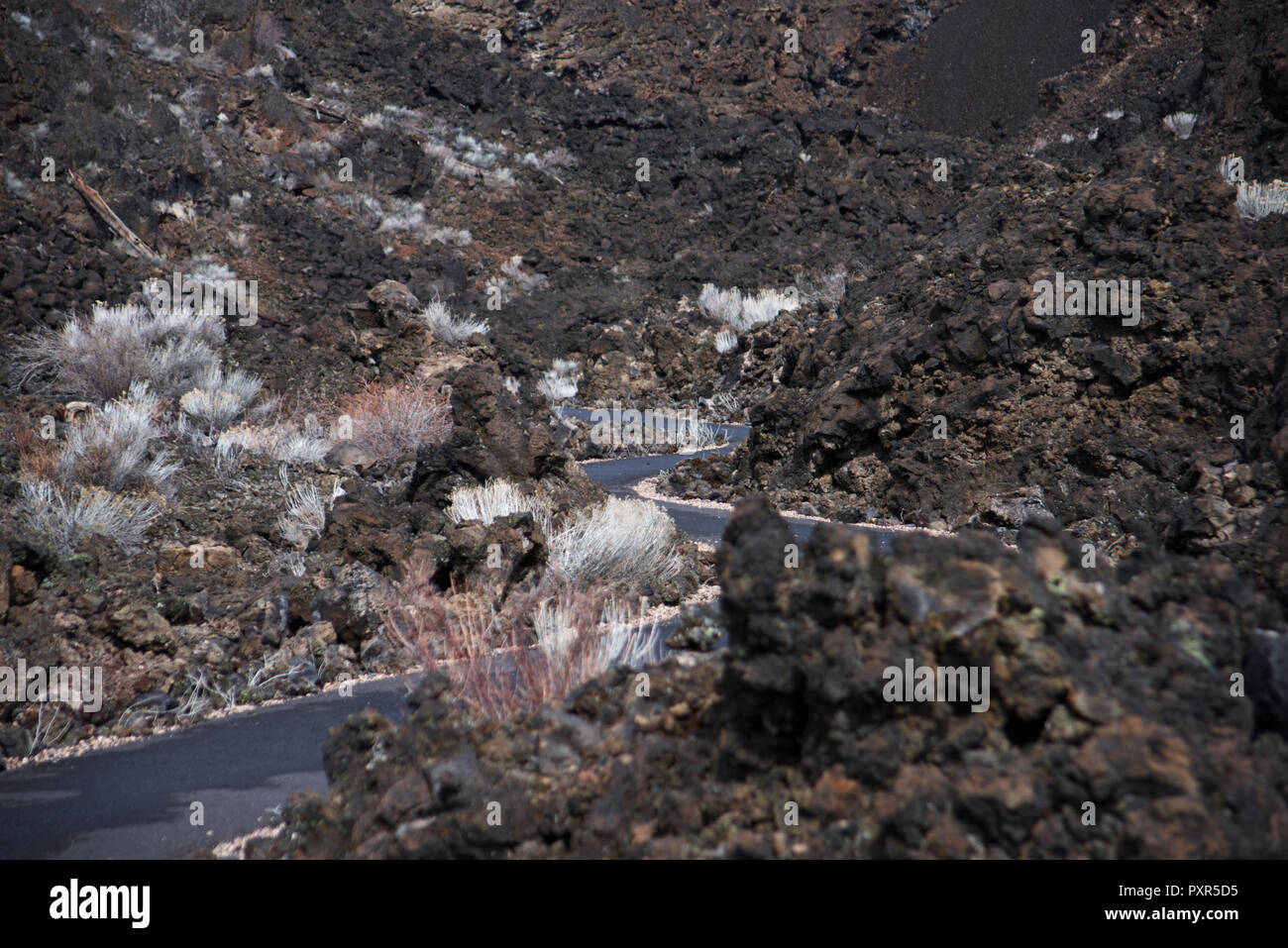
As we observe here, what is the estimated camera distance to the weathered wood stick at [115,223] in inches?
658

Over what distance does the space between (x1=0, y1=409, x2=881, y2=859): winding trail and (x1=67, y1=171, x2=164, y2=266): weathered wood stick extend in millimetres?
15282

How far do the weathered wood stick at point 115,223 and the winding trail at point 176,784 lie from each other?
50.1 feet

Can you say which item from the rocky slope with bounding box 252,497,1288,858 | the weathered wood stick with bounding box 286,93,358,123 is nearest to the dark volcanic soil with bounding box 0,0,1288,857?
the rocky slope with bounding box 252,497,1288,858

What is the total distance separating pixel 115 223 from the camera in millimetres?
17109

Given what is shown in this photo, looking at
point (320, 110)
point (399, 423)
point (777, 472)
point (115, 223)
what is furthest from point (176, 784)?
point (320, 110)

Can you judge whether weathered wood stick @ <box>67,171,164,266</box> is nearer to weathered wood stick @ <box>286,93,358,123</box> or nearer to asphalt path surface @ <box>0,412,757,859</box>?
weathered wood stick @ <box>286,93,358,123</box>

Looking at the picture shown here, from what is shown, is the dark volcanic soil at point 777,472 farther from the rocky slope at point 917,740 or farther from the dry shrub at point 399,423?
the dry shrub at point 399,423

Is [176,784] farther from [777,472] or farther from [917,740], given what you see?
[777,472]

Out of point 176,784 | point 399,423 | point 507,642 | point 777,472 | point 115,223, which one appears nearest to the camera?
point 176,784

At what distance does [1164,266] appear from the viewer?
764 cm

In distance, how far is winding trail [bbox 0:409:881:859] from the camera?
10.3 ft

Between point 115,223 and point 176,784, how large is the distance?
17255mm

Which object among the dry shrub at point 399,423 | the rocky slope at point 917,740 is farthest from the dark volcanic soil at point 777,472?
the dry shrub at point 399,423
